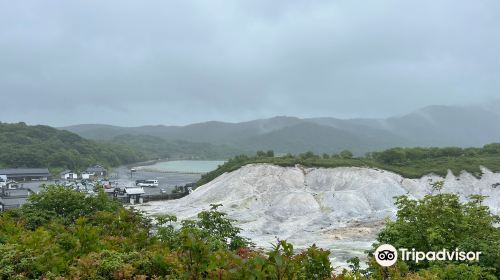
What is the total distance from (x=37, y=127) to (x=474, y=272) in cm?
16820

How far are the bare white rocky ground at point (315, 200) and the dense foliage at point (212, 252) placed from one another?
661 inches

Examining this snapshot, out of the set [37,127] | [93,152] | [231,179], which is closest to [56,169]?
[93,152]

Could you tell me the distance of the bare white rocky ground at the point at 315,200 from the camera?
133 feet

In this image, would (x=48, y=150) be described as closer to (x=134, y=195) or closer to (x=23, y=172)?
(x=23, y=172)

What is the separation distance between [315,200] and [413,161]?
36247 mm

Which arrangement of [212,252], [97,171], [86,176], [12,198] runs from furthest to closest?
[97,171] → [86,176] → [12,198] → [212,252]

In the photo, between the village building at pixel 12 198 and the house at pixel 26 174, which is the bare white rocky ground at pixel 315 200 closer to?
the village building at pixel 12 198

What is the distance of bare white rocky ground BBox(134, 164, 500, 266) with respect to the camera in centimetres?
4047

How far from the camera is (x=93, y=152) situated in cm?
14825

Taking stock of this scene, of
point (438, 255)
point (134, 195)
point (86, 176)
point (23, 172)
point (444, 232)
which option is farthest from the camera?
point (86, 176)

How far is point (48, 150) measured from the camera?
123 metres

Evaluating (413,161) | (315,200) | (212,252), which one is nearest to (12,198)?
(315,200)

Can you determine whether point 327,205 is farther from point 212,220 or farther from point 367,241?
point 212,220

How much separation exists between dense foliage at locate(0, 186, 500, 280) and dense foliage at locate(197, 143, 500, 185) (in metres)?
50.0
